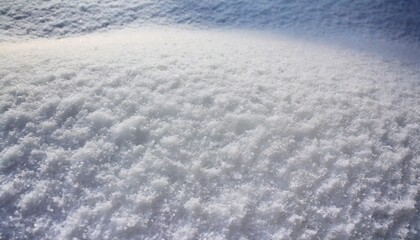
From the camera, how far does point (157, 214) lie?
37.6 inches

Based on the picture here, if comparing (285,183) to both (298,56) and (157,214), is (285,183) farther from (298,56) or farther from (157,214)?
(298,56)

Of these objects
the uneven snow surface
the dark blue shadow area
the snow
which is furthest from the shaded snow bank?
the uneven snow surface

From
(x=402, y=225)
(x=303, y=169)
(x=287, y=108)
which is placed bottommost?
(x=402, y=225)

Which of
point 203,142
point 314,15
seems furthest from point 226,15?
point 203,142

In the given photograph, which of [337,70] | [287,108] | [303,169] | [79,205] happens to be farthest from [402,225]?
[79,205]

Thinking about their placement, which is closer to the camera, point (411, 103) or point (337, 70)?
point (411, 103)

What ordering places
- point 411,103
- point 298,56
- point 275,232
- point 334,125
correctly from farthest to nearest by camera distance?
point 298,56 → point 411,103 → point 334,125 → point 275,232

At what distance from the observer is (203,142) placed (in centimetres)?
114

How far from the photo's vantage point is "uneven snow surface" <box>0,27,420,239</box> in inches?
37.4

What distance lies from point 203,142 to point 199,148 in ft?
0.10

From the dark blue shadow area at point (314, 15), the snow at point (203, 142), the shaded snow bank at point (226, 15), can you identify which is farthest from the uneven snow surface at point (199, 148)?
the dark blue shadow area at point (314, 15)

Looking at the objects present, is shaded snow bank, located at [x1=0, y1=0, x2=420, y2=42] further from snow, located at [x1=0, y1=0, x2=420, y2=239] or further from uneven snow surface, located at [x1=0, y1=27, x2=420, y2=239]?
uneven snow surface, located at [x1=0, y1=27, x2=420, y2=239]

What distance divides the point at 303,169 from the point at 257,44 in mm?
916

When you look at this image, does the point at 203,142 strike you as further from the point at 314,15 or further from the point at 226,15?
the point at 314,15
